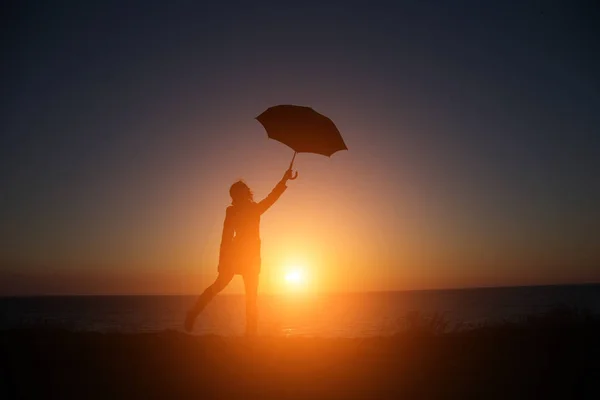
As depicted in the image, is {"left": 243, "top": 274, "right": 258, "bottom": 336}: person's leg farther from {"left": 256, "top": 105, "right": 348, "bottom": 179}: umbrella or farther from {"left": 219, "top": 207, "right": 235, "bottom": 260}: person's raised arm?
{"left": 256, "top": 105, "right": 348, "bottom": 179}: umbrella

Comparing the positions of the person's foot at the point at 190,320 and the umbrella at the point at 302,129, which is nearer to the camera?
the person's foot at the point at 190,320

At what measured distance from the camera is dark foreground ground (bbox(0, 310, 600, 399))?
625cm

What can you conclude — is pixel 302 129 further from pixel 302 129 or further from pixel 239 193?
pixel 239 193

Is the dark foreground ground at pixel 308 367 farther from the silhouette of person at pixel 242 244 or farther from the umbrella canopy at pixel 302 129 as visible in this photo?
the umbrella canopy at pixel 302 129

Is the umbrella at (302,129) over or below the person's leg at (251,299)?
over

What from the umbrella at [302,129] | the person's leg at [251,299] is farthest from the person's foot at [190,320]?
the umbrella at [302,129]

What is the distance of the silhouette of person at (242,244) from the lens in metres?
9.65

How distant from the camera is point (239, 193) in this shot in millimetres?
9727

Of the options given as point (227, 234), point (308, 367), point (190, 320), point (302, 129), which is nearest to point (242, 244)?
point (227, 234)

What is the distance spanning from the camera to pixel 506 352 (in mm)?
7668

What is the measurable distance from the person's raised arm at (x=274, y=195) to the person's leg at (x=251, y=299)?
1.19m

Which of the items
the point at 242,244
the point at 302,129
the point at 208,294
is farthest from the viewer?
the point at 302,129

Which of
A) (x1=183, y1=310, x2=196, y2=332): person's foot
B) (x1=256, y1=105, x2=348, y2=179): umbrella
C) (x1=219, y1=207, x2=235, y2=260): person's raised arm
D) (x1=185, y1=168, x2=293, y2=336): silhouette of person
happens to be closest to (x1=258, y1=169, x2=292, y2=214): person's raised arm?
(x1=185, y1=168, x2=293, y2=336): silhouette of person

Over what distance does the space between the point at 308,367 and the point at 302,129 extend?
440cm
